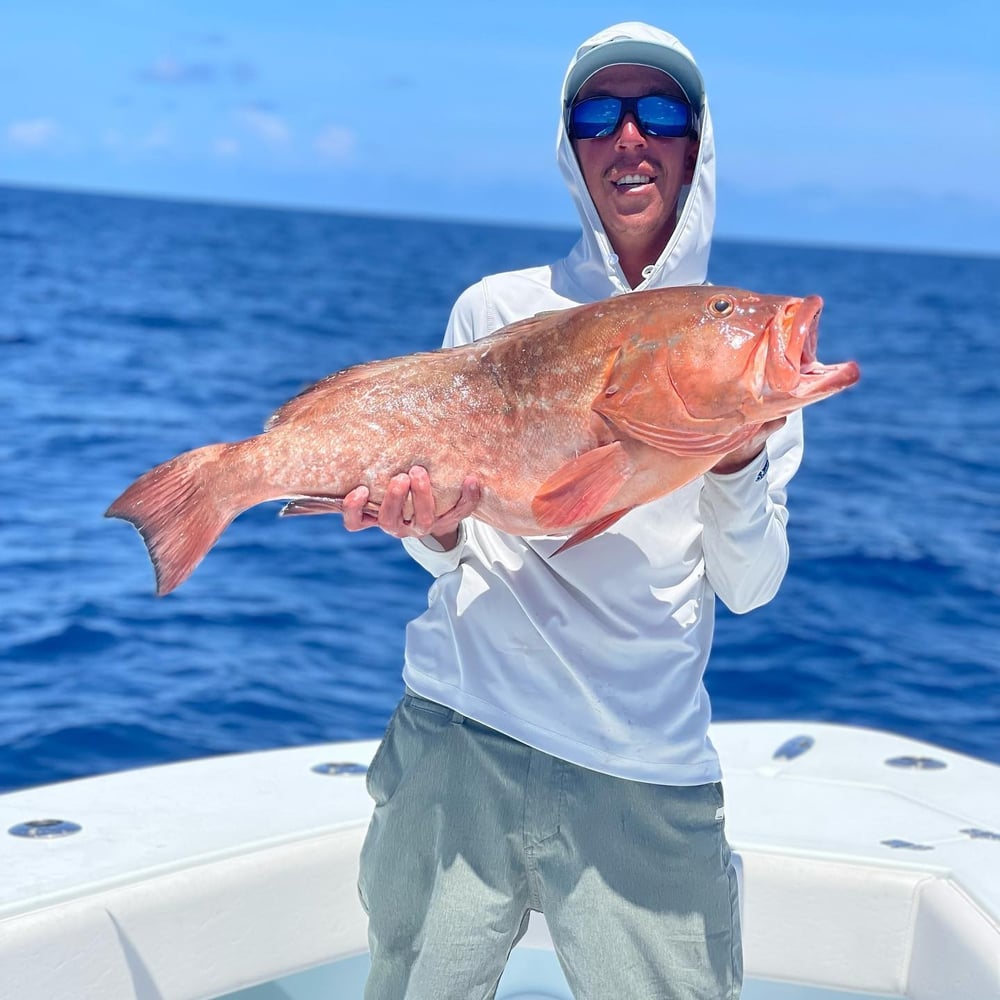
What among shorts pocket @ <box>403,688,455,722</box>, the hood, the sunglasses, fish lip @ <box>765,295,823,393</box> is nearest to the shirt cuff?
shorts pocket @ <box>403,688,455,722</box>

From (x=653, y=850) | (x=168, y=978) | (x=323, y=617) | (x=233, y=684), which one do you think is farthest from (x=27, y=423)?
(x=653, y=850)

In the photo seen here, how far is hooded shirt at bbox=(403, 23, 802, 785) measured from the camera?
2564 millimetres

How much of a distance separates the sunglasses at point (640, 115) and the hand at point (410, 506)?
871 mm

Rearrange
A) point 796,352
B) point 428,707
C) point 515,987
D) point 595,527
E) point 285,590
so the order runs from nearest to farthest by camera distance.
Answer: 1. point 796,352
2. point 595,527
3. point 428,707
4. point 515,987
5. point 285,590

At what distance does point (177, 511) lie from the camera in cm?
259

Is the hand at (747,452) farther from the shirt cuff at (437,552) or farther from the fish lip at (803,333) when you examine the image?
the shirt cuff at (437,552)

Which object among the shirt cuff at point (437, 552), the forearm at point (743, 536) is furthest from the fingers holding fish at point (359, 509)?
the forearm at point (743, 536)

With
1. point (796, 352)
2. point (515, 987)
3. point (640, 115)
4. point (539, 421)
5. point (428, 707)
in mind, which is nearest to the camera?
point (796, 352)

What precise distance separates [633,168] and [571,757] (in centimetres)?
125

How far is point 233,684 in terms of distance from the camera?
26.7ft

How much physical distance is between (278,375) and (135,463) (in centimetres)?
811

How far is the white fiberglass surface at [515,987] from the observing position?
3549 mm

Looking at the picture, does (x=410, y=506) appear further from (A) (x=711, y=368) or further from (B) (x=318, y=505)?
(A) (x=711, y=368)

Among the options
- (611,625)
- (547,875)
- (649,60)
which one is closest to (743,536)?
(611,625)
